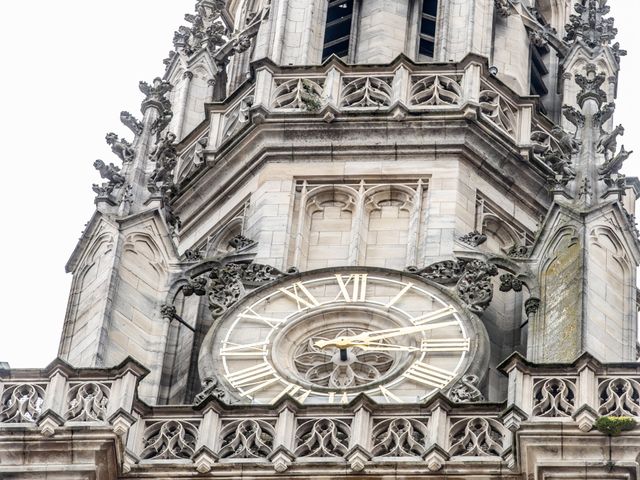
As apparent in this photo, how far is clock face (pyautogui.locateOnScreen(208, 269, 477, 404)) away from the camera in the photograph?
41.9m

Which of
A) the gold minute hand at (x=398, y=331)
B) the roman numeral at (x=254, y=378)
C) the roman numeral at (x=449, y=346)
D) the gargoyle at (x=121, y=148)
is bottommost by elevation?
the roman numeral at (x=254, y=378)

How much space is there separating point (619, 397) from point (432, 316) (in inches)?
164

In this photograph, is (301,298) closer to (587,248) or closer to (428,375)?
(428,375)

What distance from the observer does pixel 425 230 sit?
44969 mm

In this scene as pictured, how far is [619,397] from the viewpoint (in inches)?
1550

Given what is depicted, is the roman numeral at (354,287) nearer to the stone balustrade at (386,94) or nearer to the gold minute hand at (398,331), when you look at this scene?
the gold minute hand at (398,331)

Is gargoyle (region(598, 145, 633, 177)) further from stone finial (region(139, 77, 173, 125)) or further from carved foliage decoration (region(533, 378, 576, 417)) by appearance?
stone finial (region(139, 77, 173, 125))

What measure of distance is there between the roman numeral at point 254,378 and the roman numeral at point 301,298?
123cm

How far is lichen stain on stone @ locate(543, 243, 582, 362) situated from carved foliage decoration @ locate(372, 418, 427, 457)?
197 cm

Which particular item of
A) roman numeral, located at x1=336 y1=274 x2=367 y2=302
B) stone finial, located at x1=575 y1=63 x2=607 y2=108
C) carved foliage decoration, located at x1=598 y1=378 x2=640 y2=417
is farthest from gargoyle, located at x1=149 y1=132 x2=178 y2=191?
carved foliage decoration, located at x1=598 y1=378 x2=640 y2=417

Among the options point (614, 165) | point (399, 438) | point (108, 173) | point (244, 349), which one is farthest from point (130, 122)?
point (399, 438)

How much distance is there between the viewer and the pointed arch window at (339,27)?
49.9 meters

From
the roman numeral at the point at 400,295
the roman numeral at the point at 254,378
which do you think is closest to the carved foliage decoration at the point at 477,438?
the roman numeral at the point at 254,378

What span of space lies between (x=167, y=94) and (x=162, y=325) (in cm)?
788
